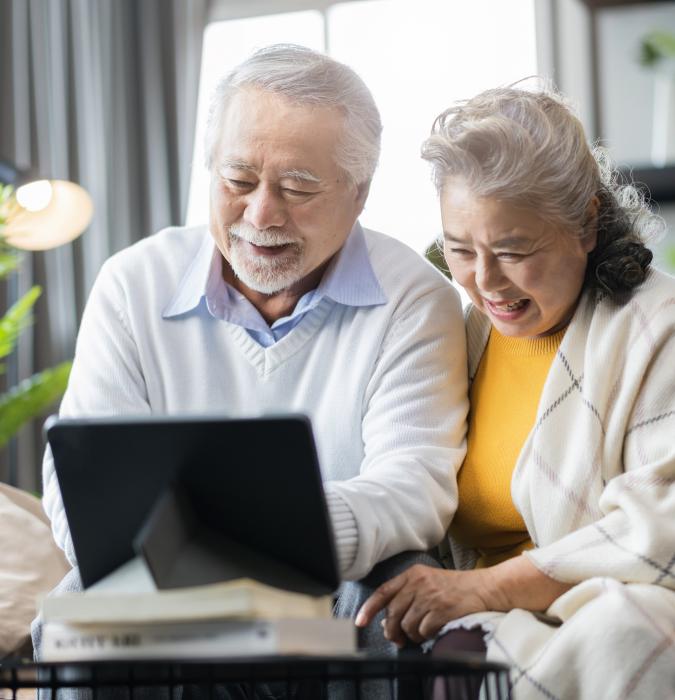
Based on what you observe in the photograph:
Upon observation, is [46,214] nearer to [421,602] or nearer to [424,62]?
[424,62]

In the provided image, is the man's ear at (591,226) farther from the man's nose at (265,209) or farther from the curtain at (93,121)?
the curtain at (93,121)

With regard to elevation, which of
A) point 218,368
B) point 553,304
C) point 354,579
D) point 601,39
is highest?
point 601,39

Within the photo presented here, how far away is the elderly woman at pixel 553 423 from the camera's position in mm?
1452

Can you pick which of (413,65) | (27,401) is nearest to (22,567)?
(27,401)

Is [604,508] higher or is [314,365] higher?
[314,365]

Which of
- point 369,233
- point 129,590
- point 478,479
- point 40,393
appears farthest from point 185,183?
point 129,590

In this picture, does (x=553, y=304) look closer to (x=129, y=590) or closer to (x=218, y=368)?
(x=218, y=368)

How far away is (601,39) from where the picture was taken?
4.71m

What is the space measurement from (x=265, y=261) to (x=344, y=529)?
1.88ft

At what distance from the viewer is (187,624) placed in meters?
1.06

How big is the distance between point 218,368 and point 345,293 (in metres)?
0.24

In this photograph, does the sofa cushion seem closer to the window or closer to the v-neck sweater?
the v-neck sweater

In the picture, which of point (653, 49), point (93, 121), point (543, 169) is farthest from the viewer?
point (93, 121)

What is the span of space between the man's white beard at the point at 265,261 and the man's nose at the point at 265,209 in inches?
0.9
